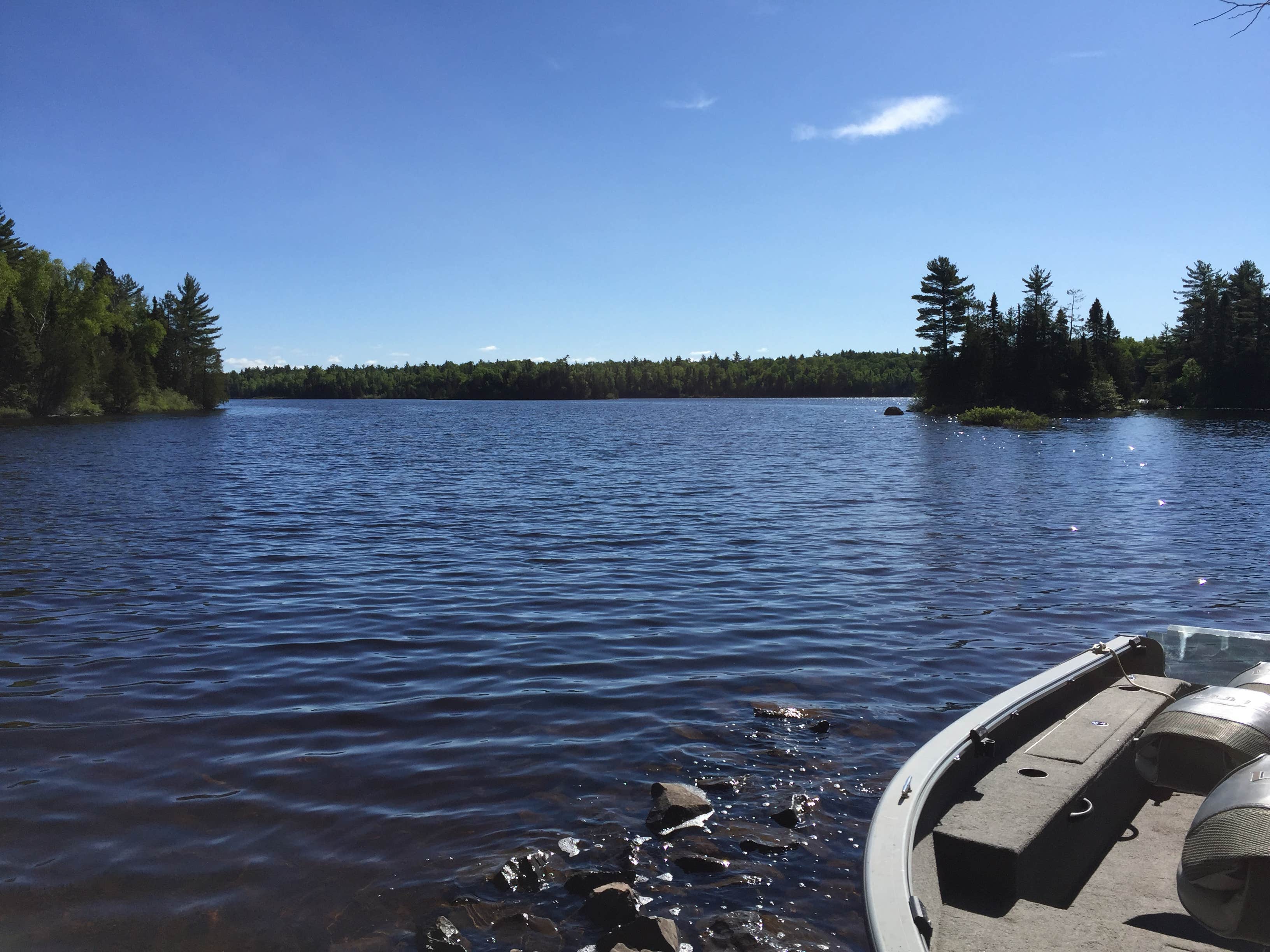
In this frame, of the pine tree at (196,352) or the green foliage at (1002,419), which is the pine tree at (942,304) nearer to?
the green foliage at (1002,419)

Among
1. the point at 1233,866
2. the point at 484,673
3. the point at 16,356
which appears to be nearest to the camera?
the point at 1233,866

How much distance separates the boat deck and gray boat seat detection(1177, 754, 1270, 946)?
733 millimetres

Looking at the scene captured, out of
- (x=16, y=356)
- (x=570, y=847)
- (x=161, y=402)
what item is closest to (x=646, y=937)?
(x=570, y=847)

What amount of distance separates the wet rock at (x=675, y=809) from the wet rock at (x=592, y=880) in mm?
702

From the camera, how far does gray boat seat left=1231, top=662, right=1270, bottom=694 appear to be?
737 cm

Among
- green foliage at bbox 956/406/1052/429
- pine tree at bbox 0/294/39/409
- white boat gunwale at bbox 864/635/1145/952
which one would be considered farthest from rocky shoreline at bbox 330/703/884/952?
pine tree at bbox 0/294/39/409

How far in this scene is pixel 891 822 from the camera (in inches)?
206

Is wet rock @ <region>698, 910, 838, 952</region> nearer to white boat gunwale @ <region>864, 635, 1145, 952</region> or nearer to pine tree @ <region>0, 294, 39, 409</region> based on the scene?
white boat gunwale @ <region>864, 635, 1145, 952</region>

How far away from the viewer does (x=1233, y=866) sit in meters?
4.38

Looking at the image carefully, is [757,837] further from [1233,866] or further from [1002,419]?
[1002,419]

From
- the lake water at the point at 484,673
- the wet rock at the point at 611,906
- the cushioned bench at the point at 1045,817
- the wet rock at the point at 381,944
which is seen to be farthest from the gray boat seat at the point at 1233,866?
the wet rock at the point at 381,944

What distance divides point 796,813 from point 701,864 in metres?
1.18

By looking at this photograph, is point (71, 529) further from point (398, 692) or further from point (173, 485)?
point (398, 692)

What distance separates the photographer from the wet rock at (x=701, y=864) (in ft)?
21.4
